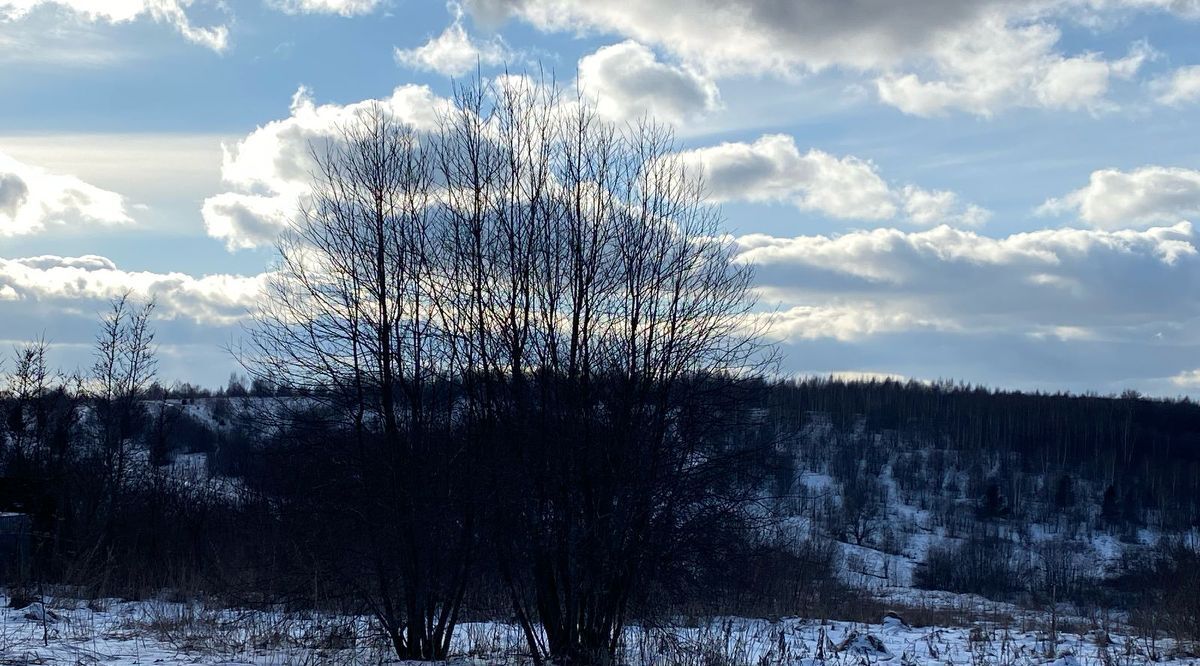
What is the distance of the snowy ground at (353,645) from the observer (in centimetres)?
1224

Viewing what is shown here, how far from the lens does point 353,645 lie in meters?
12.9

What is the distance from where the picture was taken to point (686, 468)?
1216 cm

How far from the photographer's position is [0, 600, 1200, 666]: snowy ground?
1224cm

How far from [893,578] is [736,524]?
188 feet

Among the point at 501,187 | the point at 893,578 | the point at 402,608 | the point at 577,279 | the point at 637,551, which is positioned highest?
the point at 501,187

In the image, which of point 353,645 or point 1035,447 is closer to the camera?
point 353,645

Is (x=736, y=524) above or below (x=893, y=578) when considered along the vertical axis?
above

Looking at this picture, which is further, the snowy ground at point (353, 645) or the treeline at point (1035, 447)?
the treeline at point (1035, 447)

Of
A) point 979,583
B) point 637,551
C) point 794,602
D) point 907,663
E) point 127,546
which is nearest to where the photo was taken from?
point 637,551

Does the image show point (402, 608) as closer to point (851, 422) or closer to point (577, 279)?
point (577, 279)

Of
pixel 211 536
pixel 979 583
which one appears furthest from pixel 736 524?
pixel 979 583

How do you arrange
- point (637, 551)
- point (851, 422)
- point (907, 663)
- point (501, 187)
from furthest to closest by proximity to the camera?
point (851, 422)
point (907, 663)
point (501, 187)
point (637, 551)

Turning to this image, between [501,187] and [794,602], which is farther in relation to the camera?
[794,602]

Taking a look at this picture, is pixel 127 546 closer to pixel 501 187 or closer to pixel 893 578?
pixel 501 187
